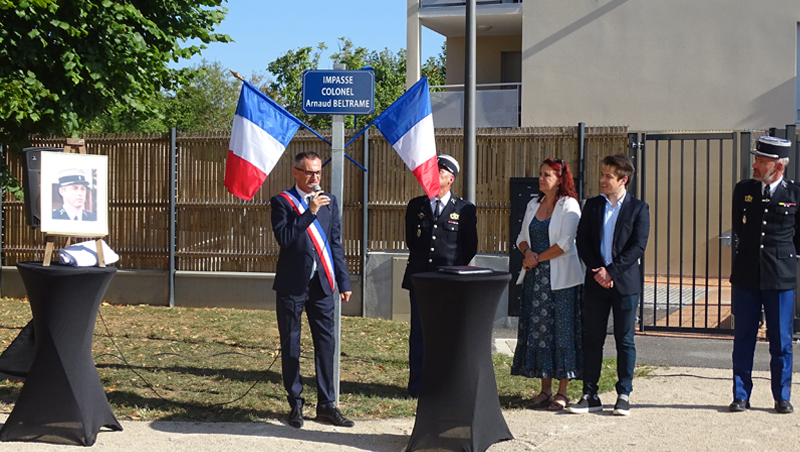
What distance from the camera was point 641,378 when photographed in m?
7.07

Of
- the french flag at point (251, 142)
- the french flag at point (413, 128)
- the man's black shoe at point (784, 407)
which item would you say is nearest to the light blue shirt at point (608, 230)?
the french flag at point (413, 128)

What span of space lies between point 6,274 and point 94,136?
248 cm

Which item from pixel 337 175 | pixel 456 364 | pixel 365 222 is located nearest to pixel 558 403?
pixel 456 364

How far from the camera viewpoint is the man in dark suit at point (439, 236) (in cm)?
625

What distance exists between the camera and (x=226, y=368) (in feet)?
23.9

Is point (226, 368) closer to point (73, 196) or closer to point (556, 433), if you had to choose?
point (73, 196)

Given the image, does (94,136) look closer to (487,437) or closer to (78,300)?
(78,300)

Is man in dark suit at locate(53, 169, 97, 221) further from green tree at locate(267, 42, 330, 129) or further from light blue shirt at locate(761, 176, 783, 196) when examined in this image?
green tree at locate(267, 42, 330, 129)

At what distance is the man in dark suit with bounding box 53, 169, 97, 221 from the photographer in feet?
17.9

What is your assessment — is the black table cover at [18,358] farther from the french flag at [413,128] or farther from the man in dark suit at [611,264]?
the man in dark suit at [611,264]

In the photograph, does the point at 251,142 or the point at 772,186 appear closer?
the point at 251,142

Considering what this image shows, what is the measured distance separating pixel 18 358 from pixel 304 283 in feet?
9.83

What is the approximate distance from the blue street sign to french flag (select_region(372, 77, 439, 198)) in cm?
21

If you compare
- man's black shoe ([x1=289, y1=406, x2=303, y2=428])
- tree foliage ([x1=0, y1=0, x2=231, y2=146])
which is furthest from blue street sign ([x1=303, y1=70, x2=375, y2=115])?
tree foliage ([x1=0, y1=0, x2=231, y2=146])
